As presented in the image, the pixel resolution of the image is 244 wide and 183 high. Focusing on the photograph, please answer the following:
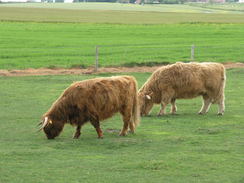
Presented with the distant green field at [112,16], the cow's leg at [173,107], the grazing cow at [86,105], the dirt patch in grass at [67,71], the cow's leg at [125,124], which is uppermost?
the grazing cow at [86,105]

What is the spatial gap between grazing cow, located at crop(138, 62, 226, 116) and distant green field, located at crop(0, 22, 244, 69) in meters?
13.4

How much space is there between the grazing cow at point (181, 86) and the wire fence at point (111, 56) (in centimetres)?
1128

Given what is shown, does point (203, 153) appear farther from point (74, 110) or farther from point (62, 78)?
point (62, 78)

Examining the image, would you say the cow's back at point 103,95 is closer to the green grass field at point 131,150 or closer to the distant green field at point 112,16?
the green grass field at point 131,150

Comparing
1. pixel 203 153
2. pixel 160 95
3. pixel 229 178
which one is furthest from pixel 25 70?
pixel 229 178

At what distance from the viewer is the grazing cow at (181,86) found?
17.5 meters

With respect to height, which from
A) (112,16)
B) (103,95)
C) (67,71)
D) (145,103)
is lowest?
(112,16)

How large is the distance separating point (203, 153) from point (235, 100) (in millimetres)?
8678

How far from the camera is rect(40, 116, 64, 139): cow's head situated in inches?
537

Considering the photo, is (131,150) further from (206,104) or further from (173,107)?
(206,104)

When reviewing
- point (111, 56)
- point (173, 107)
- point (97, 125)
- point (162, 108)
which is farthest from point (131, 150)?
point (111, 56)

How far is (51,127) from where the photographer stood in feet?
45.0

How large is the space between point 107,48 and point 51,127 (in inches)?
1054

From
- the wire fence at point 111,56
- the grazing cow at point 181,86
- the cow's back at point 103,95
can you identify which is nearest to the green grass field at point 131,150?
the grazing cow at point 181,86
